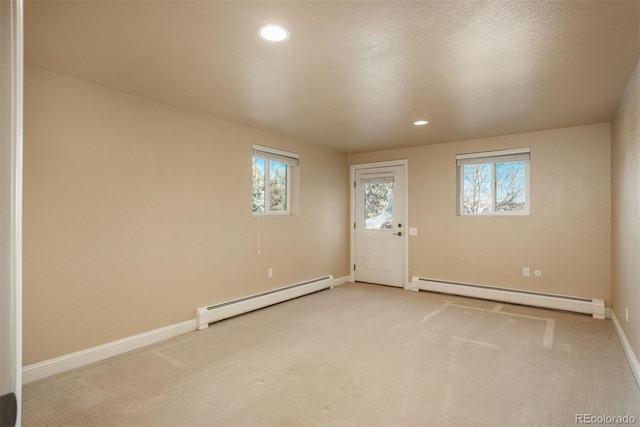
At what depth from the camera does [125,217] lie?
10.4 feet

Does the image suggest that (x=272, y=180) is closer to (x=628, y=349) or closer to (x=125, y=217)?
(x=125, y=217)

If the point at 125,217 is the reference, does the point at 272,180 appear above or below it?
above

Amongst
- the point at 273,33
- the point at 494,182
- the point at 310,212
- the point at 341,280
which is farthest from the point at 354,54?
the point at 341,280

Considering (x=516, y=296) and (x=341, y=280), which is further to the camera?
(x=341, y=280)

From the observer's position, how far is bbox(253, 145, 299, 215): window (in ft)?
15.3

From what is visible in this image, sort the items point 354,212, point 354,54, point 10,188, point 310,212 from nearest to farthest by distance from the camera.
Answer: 1. point 10,188
2. point 354,54
3. point 310,212
4. point 354,212

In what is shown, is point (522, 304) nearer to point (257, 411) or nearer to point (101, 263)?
point (257, 411)

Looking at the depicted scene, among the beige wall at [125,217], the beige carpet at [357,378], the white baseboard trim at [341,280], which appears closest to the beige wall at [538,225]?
the beige carpet at [357,378]

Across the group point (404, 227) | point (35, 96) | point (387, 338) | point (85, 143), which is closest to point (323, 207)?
point (404, 227)

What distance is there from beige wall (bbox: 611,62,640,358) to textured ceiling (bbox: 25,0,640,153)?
0.25 meters

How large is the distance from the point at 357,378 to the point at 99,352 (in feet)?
7.15

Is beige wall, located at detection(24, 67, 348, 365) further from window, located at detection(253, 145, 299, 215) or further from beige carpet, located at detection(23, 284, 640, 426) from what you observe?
beige carpet, located at detection(23, 284, 640, 426)

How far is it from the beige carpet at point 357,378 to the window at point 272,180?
63.3 inches

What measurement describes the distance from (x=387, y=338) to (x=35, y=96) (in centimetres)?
361
